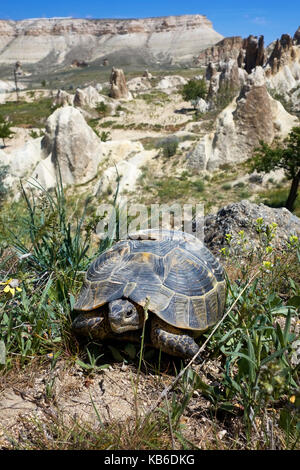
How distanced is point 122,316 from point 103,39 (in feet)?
680

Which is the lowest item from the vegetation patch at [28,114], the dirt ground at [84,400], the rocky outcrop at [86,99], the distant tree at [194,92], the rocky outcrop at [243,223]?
the dirt ground at [84,400]

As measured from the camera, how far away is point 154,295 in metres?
2.08

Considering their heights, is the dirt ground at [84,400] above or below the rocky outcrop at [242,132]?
below

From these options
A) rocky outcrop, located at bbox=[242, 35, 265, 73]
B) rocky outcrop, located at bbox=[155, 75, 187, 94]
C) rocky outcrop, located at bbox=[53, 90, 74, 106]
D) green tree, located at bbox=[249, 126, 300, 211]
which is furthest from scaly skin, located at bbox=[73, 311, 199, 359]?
rocky outcrop, located at bbox=[155, 75, 187, 94]

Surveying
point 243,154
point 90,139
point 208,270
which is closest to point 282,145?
point 243,154

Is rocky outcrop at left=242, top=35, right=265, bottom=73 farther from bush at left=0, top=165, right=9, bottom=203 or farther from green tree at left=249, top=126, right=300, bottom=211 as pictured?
bush at left=0, top=165, right=9, bottom=203

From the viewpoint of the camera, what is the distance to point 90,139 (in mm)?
18469

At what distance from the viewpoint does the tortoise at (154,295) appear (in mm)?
2020

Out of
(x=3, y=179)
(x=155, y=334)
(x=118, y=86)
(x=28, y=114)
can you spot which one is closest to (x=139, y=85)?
(x=118, y=86)

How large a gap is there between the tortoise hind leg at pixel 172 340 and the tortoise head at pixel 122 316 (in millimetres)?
136

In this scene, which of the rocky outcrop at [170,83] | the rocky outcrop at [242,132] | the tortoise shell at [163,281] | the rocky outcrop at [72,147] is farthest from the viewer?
the rocky outcrop at [170,83]

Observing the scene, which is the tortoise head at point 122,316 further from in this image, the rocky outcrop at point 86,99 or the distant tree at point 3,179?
the rocky outcrop at point 86,99

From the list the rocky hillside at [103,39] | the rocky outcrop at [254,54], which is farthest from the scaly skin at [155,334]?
the rocky hillside at [103,39]
